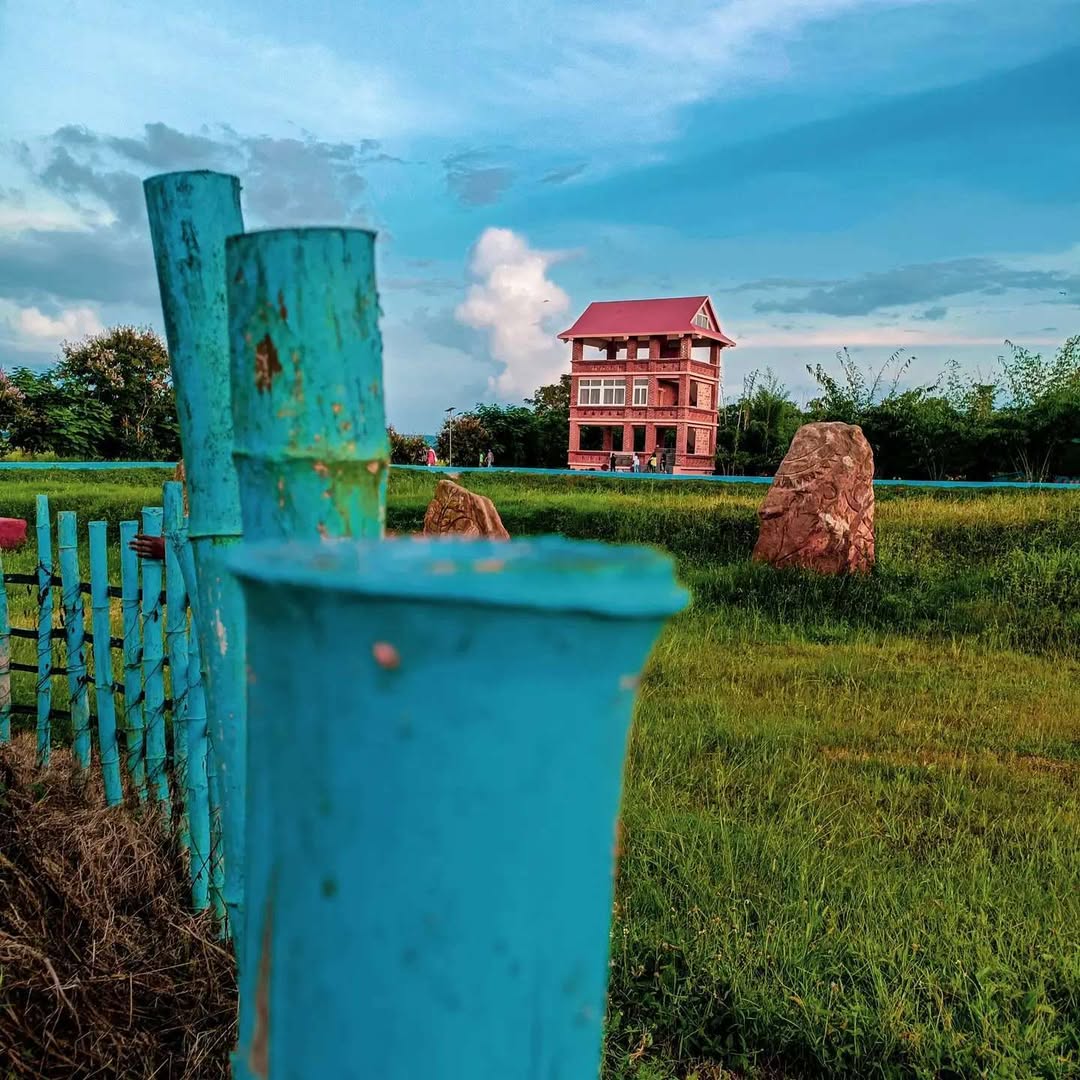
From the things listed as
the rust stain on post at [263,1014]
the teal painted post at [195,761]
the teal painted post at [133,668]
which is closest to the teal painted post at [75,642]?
the teal painted post at [133,668]

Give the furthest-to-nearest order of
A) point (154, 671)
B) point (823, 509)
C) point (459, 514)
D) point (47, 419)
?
point (47, 419) → point (823, 509) → point (459, 514) → point (154, 671)

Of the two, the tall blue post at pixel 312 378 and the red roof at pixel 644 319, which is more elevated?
the red roof at pixel 644 319

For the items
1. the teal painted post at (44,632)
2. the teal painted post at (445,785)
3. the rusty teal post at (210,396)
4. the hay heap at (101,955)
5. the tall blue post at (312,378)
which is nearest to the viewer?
the teal painted post at (445,785)

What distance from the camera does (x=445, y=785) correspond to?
0.56m

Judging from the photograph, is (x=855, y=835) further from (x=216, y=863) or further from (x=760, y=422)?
(x=760, y=422)

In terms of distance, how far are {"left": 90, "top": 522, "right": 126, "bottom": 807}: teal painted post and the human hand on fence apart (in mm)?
312

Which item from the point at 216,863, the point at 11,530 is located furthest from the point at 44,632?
the point at 11,530

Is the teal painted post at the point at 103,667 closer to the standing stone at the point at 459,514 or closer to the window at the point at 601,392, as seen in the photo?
the standing stone at the point at 459,514

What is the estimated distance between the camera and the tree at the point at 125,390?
28.0 meters

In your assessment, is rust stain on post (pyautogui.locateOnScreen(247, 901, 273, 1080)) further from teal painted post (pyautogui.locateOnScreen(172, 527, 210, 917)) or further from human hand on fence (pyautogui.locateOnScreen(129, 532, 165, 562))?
human hand on fence (pyautogui.locateOnScreen(129, 532, 165, 562))

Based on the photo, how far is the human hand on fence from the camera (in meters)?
3.64

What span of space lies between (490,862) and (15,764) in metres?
3.70

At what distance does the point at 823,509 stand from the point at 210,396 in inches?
347

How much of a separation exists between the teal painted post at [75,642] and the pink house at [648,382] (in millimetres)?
28434
